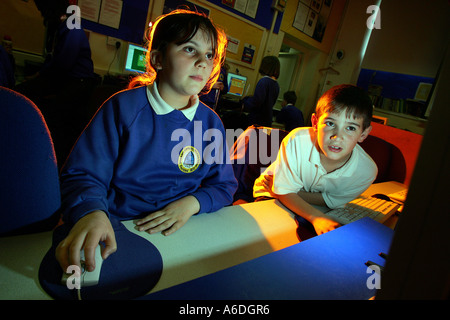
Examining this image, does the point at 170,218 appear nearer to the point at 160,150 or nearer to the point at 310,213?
the point at 160,150

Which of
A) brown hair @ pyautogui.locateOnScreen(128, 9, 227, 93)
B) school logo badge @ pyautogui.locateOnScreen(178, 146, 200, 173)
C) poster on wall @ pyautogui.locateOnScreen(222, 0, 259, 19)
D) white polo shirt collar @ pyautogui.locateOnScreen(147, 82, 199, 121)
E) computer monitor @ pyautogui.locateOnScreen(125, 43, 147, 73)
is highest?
poster on wall @ pyautogui.locateOnScreen(222, 0, 259, 19)

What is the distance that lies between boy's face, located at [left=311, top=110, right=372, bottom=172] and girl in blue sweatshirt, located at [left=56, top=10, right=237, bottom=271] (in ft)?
1.50

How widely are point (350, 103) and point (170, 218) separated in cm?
86

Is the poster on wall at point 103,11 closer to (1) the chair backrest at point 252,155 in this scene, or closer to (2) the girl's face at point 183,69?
(1) the chair backrest at point 252,155

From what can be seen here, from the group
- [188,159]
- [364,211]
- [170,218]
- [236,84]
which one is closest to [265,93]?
[236,84]

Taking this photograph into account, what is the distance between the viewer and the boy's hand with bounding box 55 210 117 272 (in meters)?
0.44

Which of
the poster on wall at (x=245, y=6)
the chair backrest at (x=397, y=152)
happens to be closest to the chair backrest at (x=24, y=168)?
the chair backrest at (x=397, y=152)

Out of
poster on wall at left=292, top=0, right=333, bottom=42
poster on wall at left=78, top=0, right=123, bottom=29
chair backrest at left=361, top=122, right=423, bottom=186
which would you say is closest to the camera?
chair backrest at left=361, top=122, right=423, bottom=186

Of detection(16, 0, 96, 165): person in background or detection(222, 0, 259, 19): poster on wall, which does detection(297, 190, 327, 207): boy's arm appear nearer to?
detection(16, 0, 96, 165): person in background

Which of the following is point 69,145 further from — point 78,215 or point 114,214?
point 78,215

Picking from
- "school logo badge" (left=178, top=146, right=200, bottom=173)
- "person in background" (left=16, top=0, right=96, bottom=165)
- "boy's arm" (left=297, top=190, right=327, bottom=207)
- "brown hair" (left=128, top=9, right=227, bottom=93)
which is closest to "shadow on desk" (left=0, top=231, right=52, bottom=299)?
"school logo badge" (left=178, top=146, right=200, bottom=173)

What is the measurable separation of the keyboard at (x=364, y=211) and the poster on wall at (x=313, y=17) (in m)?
4.94

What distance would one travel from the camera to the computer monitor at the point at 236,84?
4.48 meters
